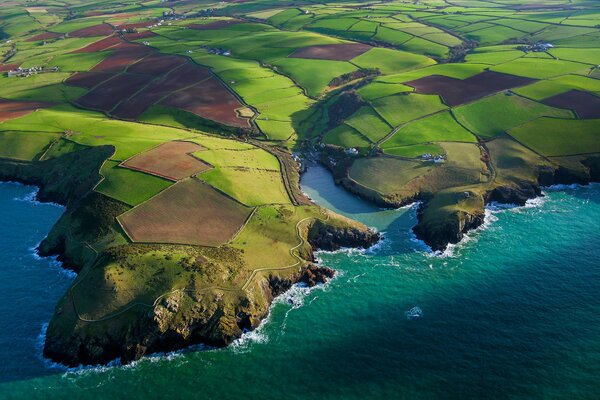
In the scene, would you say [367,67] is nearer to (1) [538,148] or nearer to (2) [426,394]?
(1) [538,148]

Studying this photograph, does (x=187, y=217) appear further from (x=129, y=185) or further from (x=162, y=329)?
(x=162, y=329)

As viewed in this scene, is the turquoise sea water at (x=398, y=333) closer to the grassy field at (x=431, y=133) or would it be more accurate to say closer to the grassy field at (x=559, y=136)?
the grassy field at (x=559, y=136)

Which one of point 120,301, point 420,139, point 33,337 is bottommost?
point 33,337

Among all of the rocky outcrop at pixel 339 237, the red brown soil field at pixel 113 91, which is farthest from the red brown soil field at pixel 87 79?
the rocky outcrop at pixel 339 237

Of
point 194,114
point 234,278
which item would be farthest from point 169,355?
point 194,114

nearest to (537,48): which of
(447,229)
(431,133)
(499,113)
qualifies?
(499,113)
